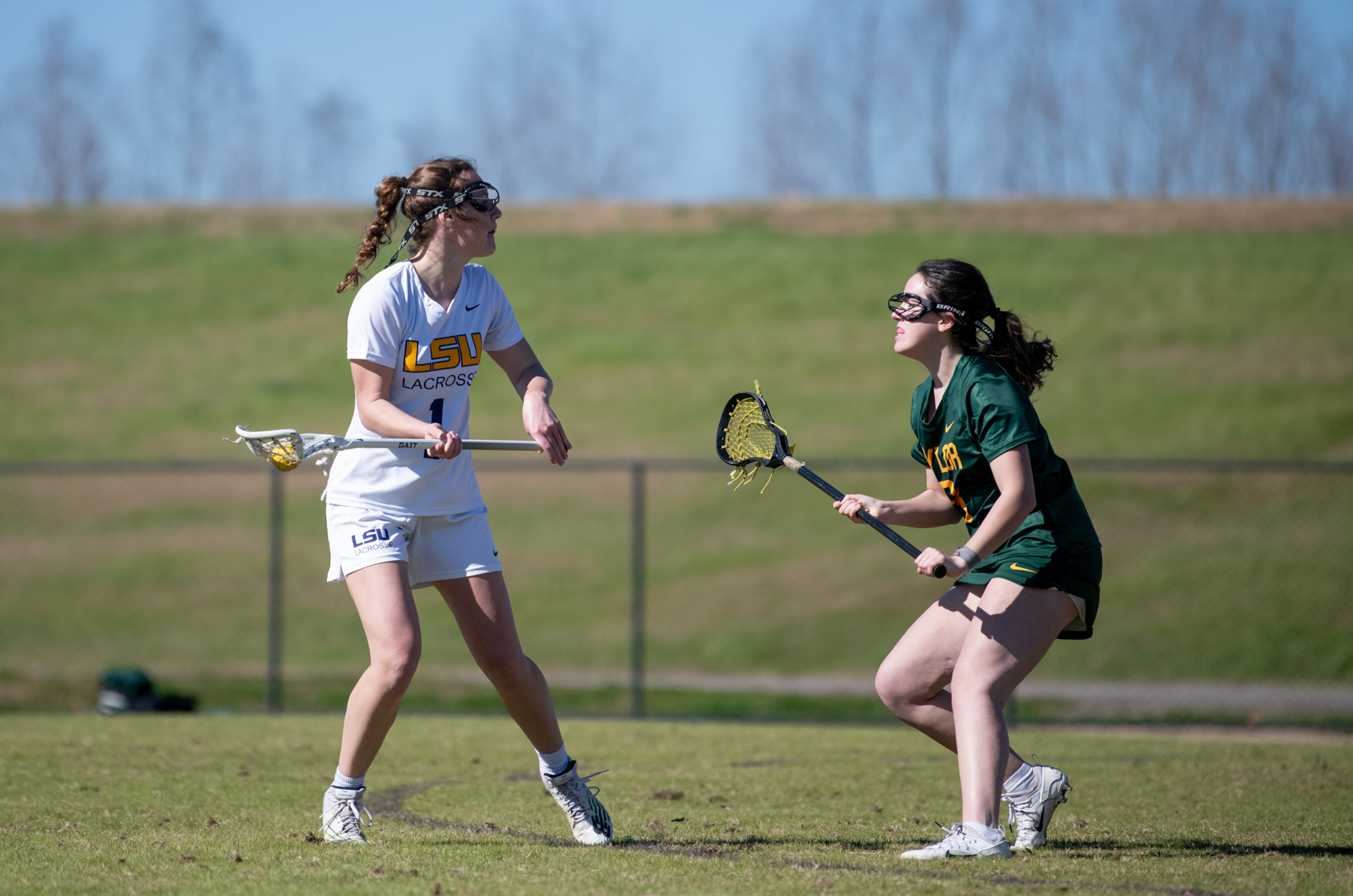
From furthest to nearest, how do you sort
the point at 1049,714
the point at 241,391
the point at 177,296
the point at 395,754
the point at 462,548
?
1. the point at 177,296
2. the point at 241,391
3. the point at 1049,714
4. the point at 395,754
5. the point at 462,548

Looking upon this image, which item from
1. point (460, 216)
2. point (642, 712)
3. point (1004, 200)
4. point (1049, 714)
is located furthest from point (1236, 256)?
point (460, 216)

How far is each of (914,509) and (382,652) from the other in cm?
187

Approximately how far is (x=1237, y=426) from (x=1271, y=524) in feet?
11.5

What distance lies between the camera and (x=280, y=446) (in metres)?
4.45

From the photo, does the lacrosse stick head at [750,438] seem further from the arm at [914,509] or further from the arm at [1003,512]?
the arm at [1003,512]

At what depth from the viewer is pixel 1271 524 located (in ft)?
53.2

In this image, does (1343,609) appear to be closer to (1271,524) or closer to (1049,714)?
(1271,524)

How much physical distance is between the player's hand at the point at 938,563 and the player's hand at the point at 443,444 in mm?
1494

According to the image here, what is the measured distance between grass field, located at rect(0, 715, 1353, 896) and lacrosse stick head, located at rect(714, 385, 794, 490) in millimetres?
1373

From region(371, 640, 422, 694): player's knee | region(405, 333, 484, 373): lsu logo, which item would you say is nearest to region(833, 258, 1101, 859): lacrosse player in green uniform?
region(405, 333, 484, 373): lsu logo

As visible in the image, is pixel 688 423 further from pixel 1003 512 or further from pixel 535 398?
pixel 1003 512

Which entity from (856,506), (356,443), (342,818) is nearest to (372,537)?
(356,443)

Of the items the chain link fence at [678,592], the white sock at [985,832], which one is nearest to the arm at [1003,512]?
the white sock at [985,832]

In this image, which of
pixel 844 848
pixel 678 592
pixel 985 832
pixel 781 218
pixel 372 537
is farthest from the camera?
pixel 781 218
